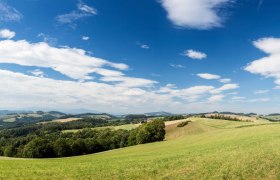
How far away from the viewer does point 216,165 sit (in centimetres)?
2927

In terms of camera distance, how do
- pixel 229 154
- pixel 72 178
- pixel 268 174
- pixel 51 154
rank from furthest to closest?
pixel 51 154, pixel 229 154, pixel 268 174, pixel 72 178

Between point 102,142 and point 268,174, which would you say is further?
A: point 102,142

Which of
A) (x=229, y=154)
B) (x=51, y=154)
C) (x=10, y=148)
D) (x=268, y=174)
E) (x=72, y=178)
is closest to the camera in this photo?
(x=72, y=178)

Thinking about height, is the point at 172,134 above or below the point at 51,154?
above

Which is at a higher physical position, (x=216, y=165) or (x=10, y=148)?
(x=216, y=165)

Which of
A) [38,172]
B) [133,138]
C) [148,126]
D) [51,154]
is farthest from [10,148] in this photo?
[38,172]

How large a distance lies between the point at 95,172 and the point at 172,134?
93338 millimetres

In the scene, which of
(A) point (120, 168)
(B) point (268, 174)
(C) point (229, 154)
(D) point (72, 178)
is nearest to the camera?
(D) point (72, 178)

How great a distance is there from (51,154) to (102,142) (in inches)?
1213

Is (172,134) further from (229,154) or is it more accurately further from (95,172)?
(95,172)

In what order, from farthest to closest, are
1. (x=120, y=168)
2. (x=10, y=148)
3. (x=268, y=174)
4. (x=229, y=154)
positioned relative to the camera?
(x=10, y=148)
(x=229, y=154)
(x=120, y=168)
(x=268, y=174)

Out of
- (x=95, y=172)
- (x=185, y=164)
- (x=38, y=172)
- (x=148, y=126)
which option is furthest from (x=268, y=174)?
(x=148, y=126)

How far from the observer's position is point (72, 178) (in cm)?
2378

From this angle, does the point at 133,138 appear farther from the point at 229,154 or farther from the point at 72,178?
the point at 72,178
